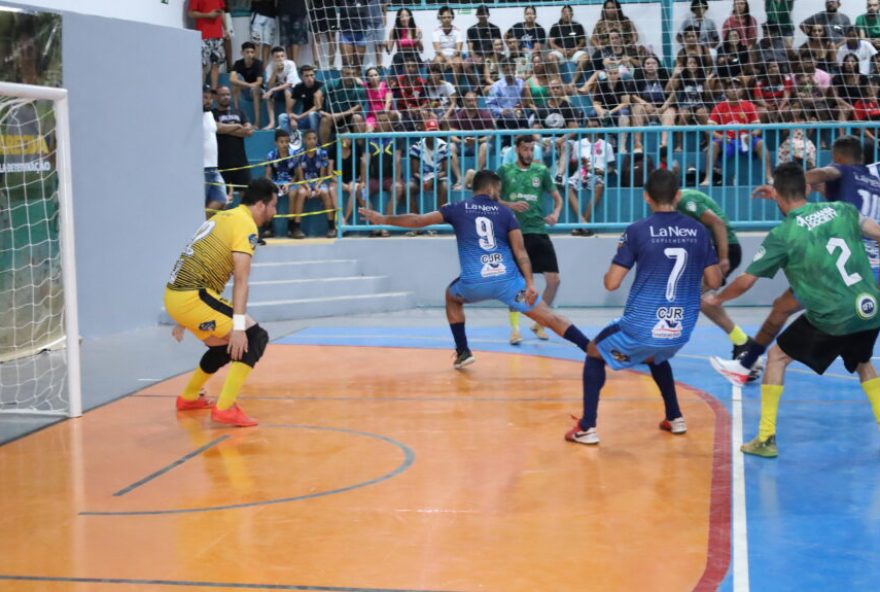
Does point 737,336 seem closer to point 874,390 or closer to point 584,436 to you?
point 874,390

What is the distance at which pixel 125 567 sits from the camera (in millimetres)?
5141

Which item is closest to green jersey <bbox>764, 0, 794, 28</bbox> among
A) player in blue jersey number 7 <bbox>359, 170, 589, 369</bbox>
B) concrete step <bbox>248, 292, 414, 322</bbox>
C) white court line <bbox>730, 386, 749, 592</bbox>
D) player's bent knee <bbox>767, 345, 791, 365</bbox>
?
concrete step <bbox>248, 292, 414, 322</bbox>

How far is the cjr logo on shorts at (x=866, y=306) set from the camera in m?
6.78

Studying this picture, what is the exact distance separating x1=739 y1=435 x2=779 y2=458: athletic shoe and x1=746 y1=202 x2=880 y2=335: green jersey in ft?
2.55

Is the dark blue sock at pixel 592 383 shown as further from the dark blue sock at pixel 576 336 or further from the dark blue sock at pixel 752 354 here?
the dark blue sock at pixel 576 336

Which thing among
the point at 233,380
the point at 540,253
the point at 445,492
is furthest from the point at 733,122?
the point at 445,492

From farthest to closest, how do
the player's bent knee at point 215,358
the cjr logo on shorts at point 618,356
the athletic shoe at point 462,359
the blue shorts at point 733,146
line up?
the blue shorts at point 733,146 → the athletic shoe at point 462,359 → the player's bent knee at point 215,358 → the cjr logo on shorts at point 618,356

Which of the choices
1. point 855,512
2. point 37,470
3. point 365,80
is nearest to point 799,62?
point 365,80

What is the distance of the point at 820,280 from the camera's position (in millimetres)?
6785

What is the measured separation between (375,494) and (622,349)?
1.86 meters

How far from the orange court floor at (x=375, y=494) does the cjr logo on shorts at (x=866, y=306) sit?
122cm

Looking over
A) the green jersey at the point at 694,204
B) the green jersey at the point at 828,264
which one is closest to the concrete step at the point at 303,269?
the green jersey at the point at 694,204

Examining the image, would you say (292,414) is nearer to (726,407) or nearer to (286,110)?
(726,407)

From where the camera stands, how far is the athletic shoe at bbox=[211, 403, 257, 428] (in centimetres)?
802
